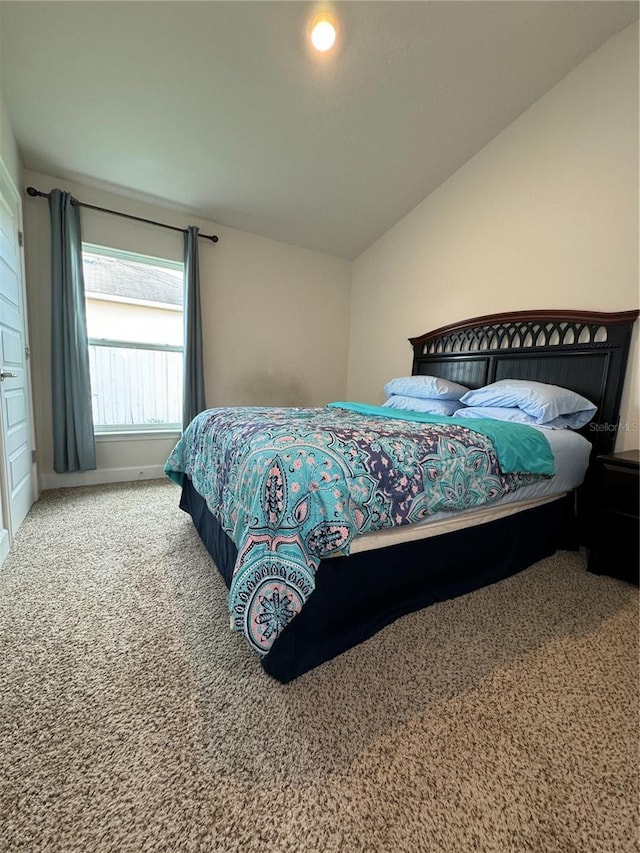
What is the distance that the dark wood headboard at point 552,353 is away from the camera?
1.94 meters

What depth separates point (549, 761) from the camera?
885 mm

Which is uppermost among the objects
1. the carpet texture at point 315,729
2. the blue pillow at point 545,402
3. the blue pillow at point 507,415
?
the blue pillow at point 545,402

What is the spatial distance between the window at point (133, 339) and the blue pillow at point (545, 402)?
2.93 metres

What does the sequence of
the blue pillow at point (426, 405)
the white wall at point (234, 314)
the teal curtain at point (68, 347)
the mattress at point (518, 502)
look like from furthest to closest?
1. the white wall at point (234, 314)
2. the teal curtain at point (68, 347)
3. the blue pillow at point (426, 405)
4. the mattress at point (518, 502)

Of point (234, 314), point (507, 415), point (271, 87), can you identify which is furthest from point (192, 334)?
point (507, 415)

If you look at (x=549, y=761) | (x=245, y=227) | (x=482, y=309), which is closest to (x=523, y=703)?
(x=549, y=761)

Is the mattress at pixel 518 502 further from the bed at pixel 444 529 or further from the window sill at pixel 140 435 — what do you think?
the window sill at pixel 140 435

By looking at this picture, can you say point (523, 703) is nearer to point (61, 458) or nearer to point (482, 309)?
point (482, 309)

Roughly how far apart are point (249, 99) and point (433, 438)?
2.53 meters

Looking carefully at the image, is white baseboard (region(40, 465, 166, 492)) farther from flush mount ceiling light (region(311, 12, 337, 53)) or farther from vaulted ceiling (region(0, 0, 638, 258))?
flush mount ceiling light (region(311, 12, 337, 53))

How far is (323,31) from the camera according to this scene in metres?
1.71

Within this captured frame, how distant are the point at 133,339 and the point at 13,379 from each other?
3.84ft

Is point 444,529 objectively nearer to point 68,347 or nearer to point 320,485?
point 320,485

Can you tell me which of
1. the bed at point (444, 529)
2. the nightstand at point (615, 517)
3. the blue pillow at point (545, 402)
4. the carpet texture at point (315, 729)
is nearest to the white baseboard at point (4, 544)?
the carpet texture at point (315, 729)
